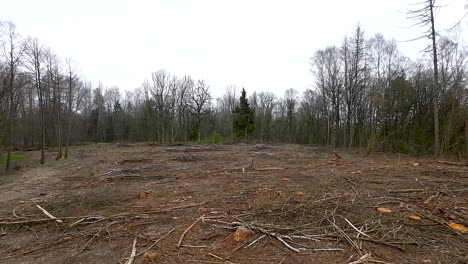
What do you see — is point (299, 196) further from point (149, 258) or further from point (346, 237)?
point (149, 258)

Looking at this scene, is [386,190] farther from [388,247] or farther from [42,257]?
[42,257]

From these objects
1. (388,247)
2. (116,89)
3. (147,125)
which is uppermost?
(116,89)

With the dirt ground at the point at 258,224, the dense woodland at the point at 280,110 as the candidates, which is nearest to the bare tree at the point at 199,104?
the dense woodland at the point at 280,110

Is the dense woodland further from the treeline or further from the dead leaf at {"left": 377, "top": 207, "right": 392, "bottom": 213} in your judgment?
the dead leaf at {"left": 377, "top": 207, "right": 392, "bottom": 213}

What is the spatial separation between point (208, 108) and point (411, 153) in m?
33.8

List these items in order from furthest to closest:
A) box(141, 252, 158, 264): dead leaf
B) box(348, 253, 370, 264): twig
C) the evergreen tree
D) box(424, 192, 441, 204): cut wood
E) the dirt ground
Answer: the evergreen tree, box(424, 192, 441, 204): cut wood, the dirt ground, box(141, 252, 158, 264): dead leaf, box(348, 253, 370, 264): twig

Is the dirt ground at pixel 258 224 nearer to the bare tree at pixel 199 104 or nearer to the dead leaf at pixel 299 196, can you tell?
the dead leaf at pixel 299 196

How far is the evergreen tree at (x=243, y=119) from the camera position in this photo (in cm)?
4459

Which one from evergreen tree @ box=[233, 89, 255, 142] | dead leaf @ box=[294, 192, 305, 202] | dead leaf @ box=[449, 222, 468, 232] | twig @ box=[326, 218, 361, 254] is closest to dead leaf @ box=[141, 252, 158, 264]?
twig @ box=[326, 218, 361, 254]

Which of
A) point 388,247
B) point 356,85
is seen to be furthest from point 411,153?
point 388,247

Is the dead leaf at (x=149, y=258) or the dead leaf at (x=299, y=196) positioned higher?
the dead leaf at (x=299, y=196)

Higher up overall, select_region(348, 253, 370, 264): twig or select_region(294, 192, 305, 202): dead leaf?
select_region(294, 192, 305, 202): dead leaf

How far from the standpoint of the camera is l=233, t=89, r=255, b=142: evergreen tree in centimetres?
4459

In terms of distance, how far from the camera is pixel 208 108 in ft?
156
